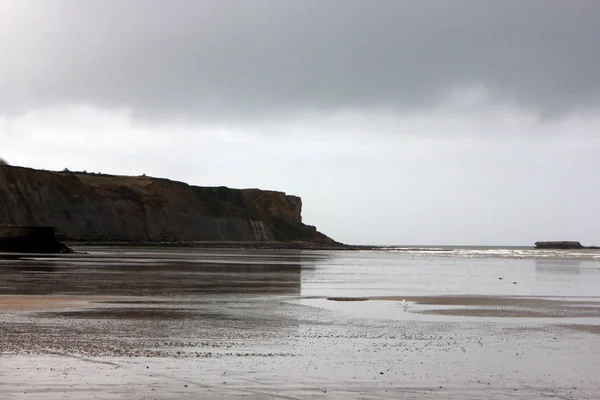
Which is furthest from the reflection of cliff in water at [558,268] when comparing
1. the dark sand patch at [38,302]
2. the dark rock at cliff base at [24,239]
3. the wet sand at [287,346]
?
the dark rock at cliff base at [24,239]

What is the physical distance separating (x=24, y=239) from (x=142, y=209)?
68.8m

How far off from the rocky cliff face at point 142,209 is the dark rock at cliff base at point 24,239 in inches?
1837

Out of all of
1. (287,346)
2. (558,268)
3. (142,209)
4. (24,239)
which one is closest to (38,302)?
(287,346)

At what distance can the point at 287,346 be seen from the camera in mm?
13938

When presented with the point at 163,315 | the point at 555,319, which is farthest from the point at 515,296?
the point at 163,315

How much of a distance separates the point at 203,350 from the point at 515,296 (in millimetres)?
17624

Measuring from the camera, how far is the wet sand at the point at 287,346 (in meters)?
10.3

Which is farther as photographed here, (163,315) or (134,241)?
(134,241)

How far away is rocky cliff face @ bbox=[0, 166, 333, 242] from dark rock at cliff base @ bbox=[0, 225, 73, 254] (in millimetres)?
46657

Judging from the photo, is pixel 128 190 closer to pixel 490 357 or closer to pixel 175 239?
pixel 175 239

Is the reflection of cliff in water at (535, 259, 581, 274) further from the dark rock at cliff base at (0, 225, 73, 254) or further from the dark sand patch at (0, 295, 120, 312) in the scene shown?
the dark rock at cliff base at (0, 225, 73, 254)

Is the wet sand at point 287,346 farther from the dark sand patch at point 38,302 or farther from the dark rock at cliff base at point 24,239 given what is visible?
the dark rock at cliff base at point 24,239

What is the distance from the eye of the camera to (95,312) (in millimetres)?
18891

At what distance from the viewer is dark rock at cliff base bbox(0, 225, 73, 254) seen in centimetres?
6388
